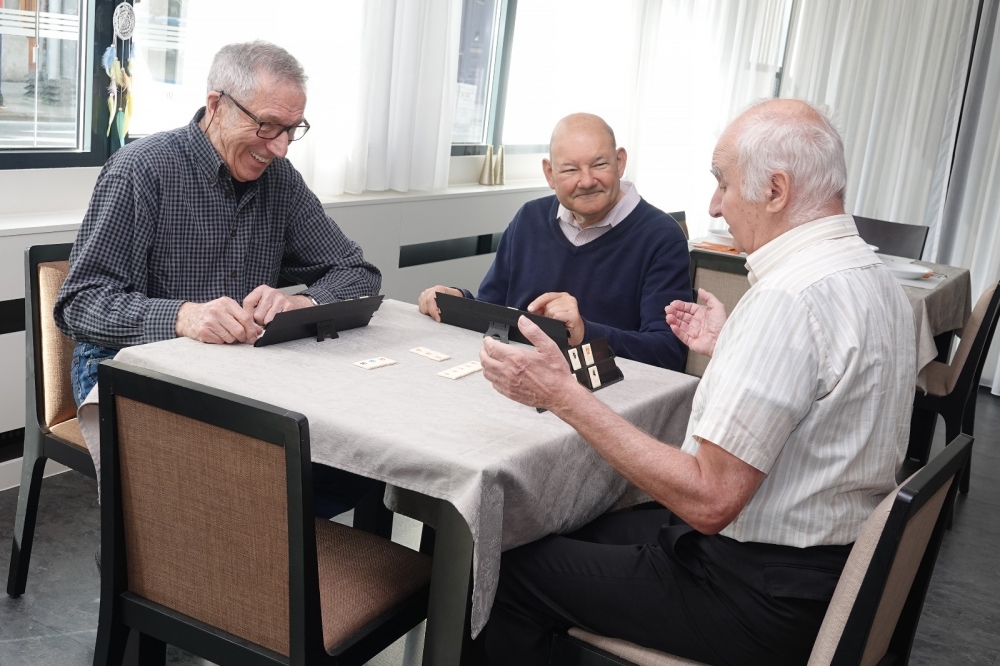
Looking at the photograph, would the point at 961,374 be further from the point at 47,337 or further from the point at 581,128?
the point at 47,337

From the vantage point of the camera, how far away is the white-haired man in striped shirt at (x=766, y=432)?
1.36m

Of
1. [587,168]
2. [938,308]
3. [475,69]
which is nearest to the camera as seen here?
[587,168]

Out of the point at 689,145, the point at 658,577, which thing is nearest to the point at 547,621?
the point at 658,577

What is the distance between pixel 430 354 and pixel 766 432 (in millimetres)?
824

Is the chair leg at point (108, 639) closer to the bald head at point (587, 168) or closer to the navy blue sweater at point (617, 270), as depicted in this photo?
the navy blue sweater at point (617, 270)

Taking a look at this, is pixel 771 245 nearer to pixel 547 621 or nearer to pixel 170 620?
pixel 547 621

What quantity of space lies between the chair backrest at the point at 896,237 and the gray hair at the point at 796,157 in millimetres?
3272

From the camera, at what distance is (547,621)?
63.5 inches

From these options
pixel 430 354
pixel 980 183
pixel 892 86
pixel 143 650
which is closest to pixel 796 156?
pixel 430 354

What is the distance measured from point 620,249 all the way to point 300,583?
144 cm

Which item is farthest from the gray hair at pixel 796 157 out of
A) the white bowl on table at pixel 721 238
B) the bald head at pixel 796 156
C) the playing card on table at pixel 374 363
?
the white bowl on table at pixel 721 238

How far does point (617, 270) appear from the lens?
8.31 ft

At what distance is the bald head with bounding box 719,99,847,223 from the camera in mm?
1439

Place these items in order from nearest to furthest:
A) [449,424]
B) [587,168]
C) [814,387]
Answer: [814,387] → [449,424] → [587,168]
